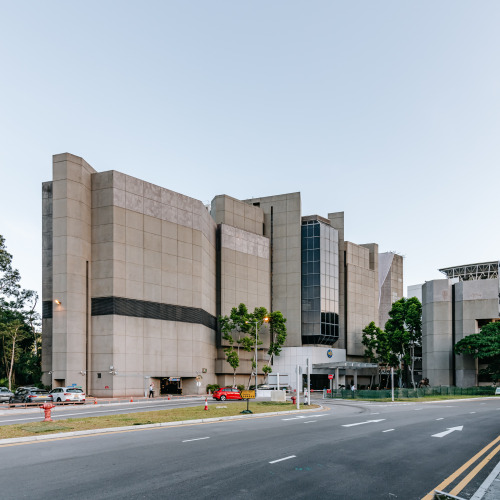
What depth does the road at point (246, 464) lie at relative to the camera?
11273 mm

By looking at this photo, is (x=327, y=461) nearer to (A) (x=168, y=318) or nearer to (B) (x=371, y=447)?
(B) (x=371, y=447)

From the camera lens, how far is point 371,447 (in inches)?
706

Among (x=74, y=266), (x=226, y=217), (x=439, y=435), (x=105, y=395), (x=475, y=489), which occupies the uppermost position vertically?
(x=226, y=217)

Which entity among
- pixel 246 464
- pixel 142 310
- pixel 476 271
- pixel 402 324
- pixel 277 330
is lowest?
pixel 277 330

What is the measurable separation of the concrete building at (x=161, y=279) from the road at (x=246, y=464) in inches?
1501

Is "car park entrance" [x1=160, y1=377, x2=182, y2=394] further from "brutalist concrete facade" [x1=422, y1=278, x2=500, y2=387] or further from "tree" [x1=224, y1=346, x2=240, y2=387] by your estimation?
"brutalist concrete facade" [x1=422, y1=278, x2=500, y2=387]

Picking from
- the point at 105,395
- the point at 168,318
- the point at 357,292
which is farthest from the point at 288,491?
the point at 357,292

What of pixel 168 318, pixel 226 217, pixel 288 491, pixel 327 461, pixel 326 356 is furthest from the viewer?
pixel 326 356

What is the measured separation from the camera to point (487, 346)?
75688 mm

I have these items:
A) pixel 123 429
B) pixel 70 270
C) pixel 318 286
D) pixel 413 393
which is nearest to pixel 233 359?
pixel 318 286

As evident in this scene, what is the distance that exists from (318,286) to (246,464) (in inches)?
2841

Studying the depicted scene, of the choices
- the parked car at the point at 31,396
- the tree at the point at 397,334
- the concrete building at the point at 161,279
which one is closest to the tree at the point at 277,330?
the concrete building at the point at 161,279

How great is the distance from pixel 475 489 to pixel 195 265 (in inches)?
2287

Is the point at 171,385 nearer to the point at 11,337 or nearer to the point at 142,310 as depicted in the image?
the point at 142,310
